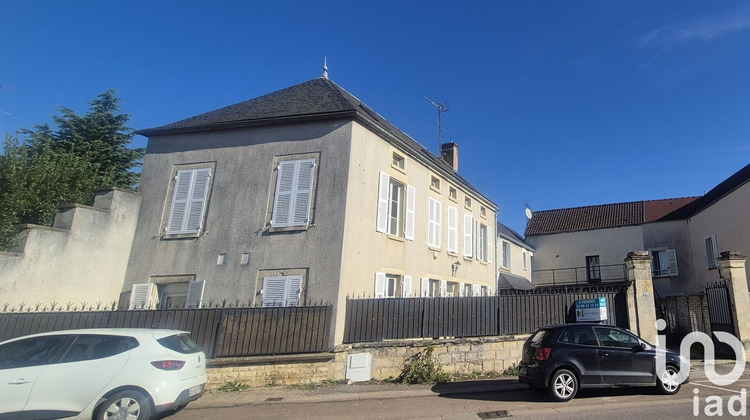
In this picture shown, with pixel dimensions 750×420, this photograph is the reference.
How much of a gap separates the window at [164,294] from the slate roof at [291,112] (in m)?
4.94

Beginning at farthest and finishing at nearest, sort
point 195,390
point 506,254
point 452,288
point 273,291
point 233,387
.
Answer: point 506,254, point 452,288, point 273,291, point 233,387, point 195,390

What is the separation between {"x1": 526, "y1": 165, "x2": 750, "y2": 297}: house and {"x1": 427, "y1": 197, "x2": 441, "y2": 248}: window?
12.5 m

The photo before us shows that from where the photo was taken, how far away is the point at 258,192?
456 inches

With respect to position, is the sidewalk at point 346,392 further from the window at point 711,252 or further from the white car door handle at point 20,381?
the window at point 711,252

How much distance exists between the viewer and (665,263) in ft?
73.7

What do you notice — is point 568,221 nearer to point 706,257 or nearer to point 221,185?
point 706,257

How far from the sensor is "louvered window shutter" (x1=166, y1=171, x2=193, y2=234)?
1195 centimetres

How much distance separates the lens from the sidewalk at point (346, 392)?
7879 millimetres

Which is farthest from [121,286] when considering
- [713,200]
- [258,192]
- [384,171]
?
[713,200]

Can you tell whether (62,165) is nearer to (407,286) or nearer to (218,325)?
(218,325)

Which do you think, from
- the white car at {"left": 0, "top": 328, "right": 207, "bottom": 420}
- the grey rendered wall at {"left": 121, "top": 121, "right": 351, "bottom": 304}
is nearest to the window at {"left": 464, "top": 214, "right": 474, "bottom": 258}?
the grey rendered wall at {"left": 121, "top": 121, "right": 351, "bottom": 304}

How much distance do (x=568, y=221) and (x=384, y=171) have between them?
19.9m

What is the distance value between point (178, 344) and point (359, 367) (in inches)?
176

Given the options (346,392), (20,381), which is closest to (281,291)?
(346,392)
